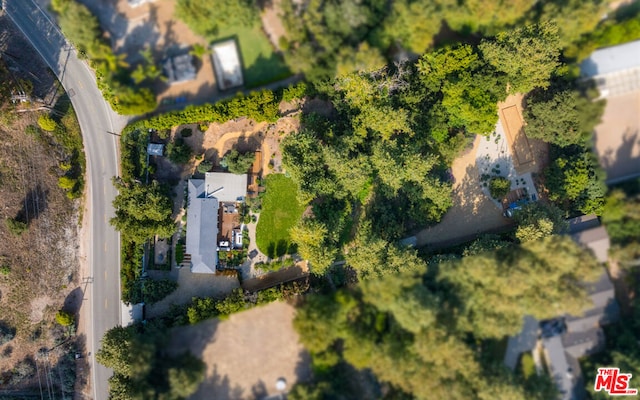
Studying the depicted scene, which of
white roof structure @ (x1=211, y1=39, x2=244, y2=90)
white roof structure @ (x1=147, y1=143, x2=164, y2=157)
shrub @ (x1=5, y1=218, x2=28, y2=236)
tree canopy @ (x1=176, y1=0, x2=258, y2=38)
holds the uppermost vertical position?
tree canopy @ (x1=176, y1=0, x2=258, y2=38)

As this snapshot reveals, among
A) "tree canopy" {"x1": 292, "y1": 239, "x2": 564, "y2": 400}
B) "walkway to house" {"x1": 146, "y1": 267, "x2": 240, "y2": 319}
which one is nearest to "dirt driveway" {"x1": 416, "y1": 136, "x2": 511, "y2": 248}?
"tree canopy" {"x1": 292, "y1": 239, "x2": 564, "y2": 400}

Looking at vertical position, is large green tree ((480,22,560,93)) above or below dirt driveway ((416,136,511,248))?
above

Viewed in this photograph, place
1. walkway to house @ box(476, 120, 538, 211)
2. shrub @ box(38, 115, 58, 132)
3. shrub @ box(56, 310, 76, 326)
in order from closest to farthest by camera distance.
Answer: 1. shrub @ box(38, 115, 58, 132)
2. shrub @ box(56, 310, 76, 326)
3. walkway to house @ box(476, 120, 538, 211)

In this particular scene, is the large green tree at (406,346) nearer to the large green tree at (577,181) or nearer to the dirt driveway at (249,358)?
the dirt driveway at (249,358)

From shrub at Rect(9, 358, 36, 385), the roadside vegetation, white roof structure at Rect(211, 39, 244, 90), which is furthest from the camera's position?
shrub at Rect(9, 358, 36, 385)

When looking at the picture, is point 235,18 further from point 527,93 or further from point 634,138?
point 634,138

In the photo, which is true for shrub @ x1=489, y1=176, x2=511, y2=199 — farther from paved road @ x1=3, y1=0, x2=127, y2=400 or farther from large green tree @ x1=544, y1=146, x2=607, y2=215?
paved road @ x1=3, y1=0, x2=127, y2=400
